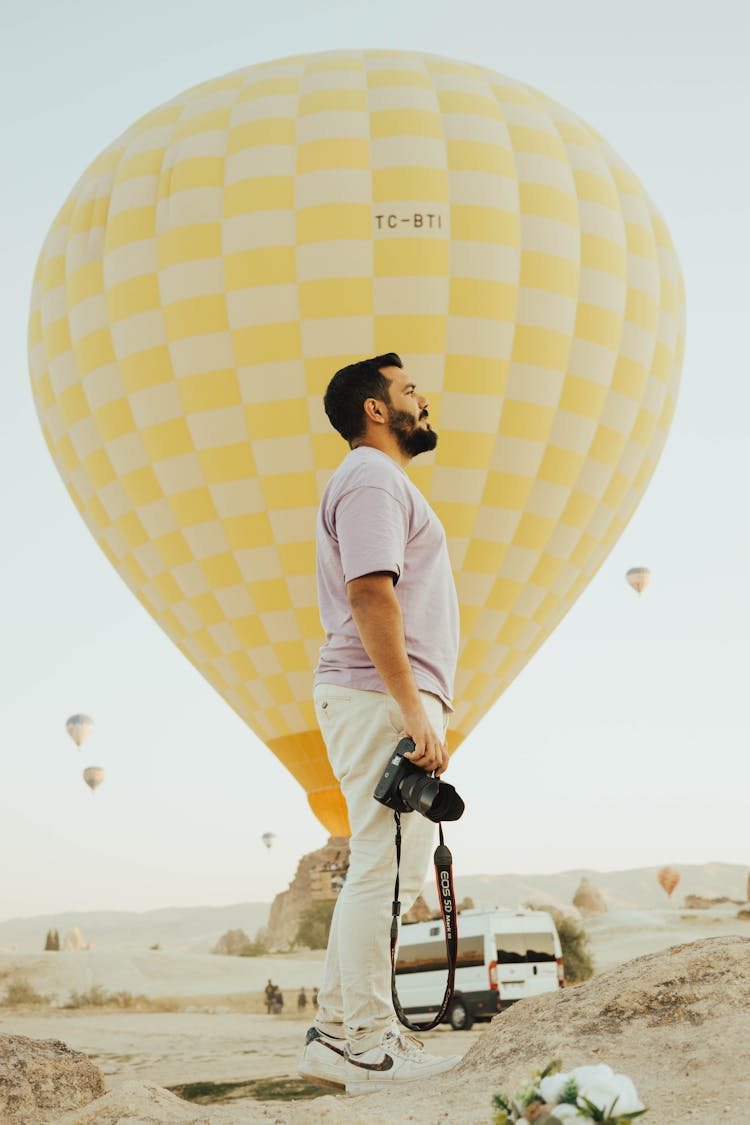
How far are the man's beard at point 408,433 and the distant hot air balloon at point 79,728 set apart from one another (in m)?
28.3

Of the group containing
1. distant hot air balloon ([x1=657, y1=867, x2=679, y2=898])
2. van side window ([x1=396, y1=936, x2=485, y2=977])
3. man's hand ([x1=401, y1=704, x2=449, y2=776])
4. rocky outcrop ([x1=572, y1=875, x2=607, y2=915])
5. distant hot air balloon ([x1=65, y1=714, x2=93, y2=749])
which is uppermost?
distant hot air balloon ([x1=65, y1=714, x2=93, y2=749])

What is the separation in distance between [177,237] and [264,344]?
1580 millimetres

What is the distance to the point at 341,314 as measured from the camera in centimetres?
1271

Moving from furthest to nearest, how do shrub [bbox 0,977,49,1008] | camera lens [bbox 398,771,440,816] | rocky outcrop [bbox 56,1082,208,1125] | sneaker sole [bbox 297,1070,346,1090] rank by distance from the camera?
shrub [bbox 0,977,49,1008] → sneaker sole [bbox 297,1070,346,1090] → camera lens [bbox 398,771,440,816] → rocky outcrop [bbox 56,1082,208,1125]

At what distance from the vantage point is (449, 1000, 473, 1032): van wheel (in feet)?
54.3

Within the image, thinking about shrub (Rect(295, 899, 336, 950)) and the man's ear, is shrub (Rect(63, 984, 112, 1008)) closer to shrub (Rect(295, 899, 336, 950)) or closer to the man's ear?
shrub (Rect(295, 899, 336, 950))

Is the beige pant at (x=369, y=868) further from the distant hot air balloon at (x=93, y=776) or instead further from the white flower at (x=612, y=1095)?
the distant hot air balloon at (x=93, y=776)

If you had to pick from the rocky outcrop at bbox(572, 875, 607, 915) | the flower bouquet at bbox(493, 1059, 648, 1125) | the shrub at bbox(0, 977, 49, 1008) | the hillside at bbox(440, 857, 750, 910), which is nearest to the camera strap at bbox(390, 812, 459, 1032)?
the flower bouquet at bbox(493, 1059, 648, 1125)

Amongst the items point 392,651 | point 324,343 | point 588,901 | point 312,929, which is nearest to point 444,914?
point 392,651

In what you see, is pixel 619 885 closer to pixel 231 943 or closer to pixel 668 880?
pixel 668 880

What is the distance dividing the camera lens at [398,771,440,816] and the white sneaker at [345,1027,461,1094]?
0.72m

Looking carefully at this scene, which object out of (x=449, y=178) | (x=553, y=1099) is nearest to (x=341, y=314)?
(x=449, y=178)

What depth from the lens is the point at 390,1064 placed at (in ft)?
11.6

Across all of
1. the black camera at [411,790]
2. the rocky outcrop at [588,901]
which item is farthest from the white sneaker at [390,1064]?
the rocky outcrop at [588,901]
